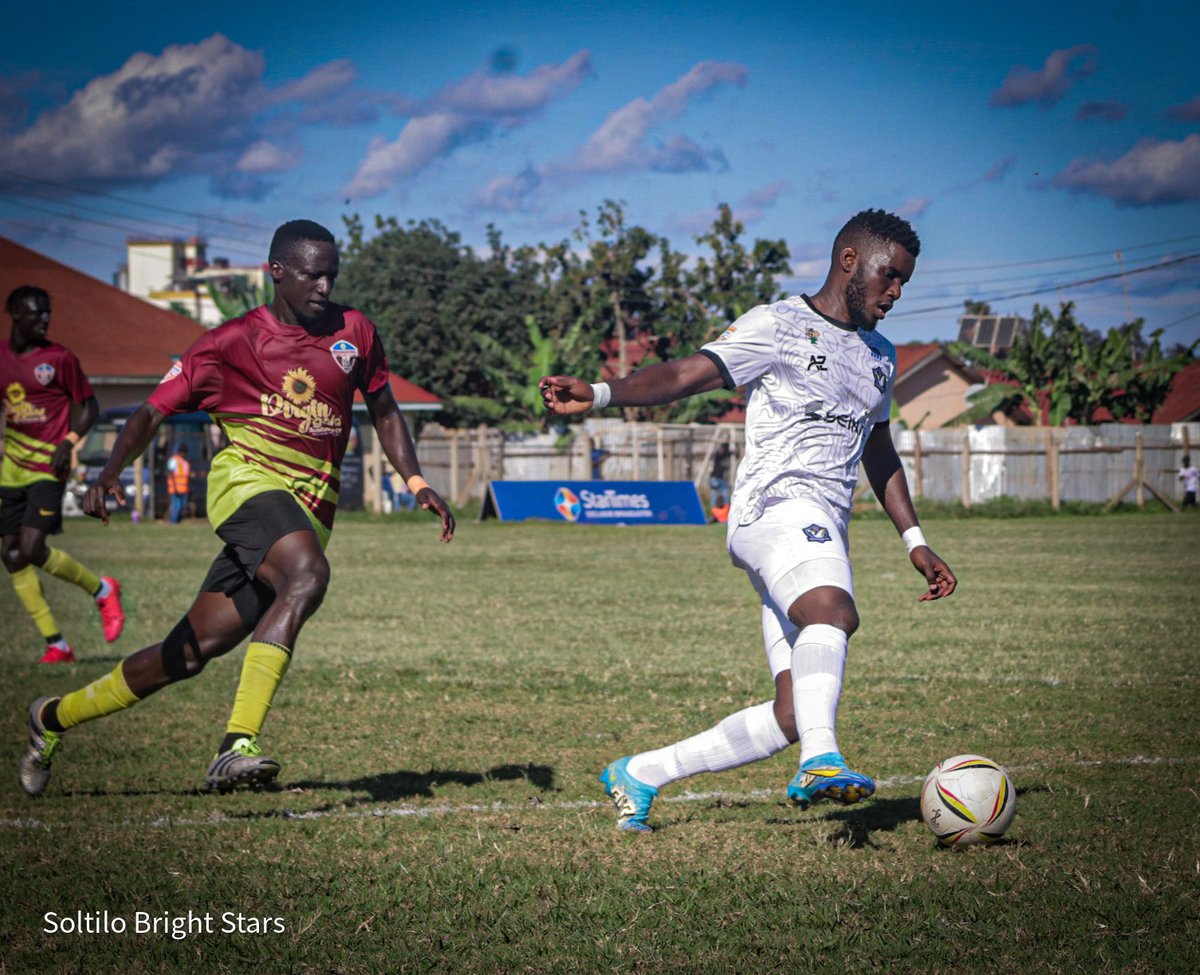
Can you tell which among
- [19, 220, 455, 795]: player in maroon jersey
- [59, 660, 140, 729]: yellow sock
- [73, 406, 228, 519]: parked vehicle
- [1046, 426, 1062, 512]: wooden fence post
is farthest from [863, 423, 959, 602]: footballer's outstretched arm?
[73, 406, 228, 519]: parked vehicle

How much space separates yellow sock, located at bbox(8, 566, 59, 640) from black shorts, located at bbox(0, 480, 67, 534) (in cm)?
38

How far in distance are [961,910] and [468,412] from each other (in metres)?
49.5

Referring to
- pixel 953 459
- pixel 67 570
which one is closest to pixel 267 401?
pixel 67 570

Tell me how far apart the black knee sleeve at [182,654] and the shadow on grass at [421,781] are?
86 cm

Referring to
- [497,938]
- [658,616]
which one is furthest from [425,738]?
[658,616]

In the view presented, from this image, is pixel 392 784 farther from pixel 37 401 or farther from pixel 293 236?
pixel 37 401

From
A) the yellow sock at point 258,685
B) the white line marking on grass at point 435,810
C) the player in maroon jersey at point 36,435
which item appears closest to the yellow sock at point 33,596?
the player in maroon jersey at point 36,435

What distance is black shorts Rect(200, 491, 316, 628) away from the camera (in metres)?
5.50

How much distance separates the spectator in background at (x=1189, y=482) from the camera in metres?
38.3

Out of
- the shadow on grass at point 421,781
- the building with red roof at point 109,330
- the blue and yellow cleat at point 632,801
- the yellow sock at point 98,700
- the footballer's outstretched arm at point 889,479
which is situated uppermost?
the building with red roof at point 109,330

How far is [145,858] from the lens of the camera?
4816 millimetres

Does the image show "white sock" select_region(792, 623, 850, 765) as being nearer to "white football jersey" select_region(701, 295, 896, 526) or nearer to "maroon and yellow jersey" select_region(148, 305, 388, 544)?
"white football jersey" select_region(701, 295, 896, 526)

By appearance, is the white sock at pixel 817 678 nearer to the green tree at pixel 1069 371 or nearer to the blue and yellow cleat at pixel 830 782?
the blue and yellow cleat at pixel 830 782

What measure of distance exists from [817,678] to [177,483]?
111 feet
